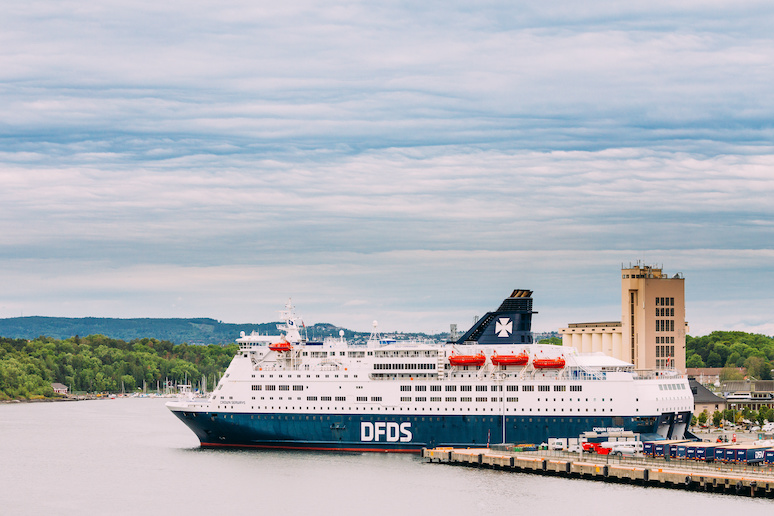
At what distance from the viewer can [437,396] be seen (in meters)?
64.2

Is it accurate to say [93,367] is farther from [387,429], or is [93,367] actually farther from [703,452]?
[703,452]

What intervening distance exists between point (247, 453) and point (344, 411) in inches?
231

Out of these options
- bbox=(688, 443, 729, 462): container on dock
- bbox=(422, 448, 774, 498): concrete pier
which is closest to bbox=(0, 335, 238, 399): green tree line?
bbox=(422, 448, 774, 498): concrete pier

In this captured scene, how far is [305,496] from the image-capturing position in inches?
2045

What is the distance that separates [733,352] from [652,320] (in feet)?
248

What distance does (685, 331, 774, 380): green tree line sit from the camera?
145m

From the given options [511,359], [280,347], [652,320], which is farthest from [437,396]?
[652,320]

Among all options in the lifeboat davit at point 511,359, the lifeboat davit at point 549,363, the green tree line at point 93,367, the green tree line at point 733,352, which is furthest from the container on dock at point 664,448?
the green tree line at point 93,367

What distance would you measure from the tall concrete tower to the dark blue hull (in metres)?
26.6

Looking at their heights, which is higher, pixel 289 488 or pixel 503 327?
pixel 503 327

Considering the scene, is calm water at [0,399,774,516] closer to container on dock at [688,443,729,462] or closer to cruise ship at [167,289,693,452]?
cruise ship at [167,289,693,452]

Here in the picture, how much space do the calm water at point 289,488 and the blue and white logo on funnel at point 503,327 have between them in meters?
9.15

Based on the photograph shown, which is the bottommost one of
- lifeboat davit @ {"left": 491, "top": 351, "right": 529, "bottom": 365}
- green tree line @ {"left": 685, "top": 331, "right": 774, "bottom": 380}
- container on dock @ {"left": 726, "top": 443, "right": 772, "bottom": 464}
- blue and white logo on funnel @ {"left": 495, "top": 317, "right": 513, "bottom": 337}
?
container on dock @ {"left": 726, "top": 443, "right": 772, "bottom": 464}

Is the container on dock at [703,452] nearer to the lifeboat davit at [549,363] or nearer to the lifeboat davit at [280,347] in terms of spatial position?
the lifeboat davit at [549,363]
